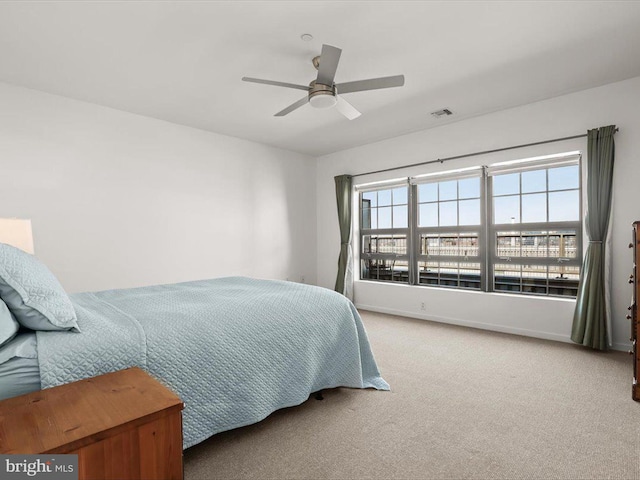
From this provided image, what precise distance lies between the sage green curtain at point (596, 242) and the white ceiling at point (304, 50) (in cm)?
64

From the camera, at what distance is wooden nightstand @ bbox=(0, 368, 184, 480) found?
0.92 m

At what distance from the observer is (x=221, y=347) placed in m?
1.74

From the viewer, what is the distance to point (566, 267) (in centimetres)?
375

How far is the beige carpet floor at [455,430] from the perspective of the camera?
163 cm

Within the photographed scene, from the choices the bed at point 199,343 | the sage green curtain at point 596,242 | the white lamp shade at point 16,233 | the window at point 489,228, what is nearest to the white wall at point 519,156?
the sage green curtain at point 596,242

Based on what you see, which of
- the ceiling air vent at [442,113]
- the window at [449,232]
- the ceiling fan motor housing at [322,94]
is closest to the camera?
the ceiling fan motor housing at [322,94]

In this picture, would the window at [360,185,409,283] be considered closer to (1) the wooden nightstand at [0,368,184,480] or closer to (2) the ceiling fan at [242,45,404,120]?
(2) the ceiling fan at [242,45,404,120]

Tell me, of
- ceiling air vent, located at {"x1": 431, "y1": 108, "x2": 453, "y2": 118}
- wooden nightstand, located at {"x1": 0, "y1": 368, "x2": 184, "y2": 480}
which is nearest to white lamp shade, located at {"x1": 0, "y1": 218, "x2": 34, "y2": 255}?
wooden nightstand, located at {"x1": 0, "y1": 368, "x2": 184, "y2": 480}

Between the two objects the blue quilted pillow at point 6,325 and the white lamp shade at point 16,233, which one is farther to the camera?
the white lamp shade at point 16,233

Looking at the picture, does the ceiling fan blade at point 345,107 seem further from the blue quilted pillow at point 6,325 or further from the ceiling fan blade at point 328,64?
the blue quilted pillow at point 6,325

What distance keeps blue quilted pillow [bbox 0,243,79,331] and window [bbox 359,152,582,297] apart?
4161 millimetres

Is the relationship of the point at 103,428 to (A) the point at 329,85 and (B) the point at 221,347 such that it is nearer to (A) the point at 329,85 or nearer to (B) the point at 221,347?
(B) the point at 221,347

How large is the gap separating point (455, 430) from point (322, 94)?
237 cm

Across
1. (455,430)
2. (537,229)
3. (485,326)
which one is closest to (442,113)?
(537,229)
